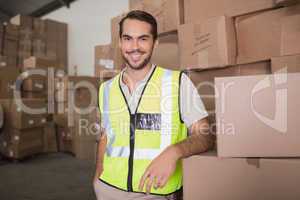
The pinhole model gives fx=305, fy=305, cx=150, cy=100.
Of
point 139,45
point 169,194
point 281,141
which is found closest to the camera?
point 281,141

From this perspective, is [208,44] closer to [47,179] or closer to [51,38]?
[47,179]

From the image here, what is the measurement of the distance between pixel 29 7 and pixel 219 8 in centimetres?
469

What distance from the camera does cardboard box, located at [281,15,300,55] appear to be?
4.09ft

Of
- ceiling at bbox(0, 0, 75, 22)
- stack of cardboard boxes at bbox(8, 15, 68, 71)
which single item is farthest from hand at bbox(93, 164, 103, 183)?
ceiling at bbox(0, 0, 75, 22)

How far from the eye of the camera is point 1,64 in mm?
4055

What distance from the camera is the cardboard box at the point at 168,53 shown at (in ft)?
5.75

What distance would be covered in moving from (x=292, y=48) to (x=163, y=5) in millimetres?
830

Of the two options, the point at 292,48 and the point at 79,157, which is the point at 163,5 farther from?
the point at 79,157

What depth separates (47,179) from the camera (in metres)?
2.79

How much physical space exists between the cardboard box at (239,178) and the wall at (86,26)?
3.47 meters

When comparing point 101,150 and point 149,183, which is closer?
point 149,183

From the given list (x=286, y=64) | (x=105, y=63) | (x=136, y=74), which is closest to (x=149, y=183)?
(x=136, y=74)

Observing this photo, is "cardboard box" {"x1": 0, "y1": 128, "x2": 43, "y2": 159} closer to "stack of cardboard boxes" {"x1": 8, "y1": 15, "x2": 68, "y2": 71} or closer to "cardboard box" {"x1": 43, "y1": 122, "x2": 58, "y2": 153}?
"cardboard box" {"x1": 43, "y1": 122, "x2": 58, "y2": 153}

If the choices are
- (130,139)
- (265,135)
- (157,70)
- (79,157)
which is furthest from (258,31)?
(79,157)
